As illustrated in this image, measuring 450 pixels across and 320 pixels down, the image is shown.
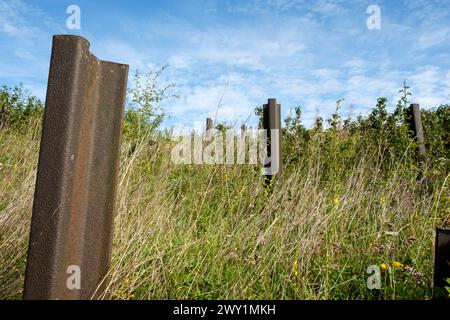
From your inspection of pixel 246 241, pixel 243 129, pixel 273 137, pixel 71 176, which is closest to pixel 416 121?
pixel 273 137

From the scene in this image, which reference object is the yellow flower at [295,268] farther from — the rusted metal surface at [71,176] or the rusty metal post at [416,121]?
the rusty metal post at [416,121]

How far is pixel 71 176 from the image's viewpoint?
4.29 ft

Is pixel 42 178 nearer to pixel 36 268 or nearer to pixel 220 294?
pixel 36 268

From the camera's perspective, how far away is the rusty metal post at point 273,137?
163 inches

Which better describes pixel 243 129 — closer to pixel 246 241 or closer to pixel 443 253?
pixel 246 241

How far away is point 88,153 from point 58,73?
1.09 feet

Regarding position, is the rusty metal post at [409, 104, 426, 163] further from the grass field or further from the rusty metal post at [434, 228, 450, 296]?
the rusty metal post at [434, 228, 450, 296]

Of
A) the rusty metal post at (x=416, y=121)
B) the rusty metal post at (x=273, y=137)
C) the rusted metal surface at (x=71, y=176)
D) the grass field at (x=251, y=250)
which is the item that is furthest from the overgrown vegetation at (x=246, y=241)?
the rusty metal post at (x=416, y=121)

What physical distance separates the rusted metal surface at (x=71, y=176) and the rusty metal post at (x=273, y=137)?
2.80 m

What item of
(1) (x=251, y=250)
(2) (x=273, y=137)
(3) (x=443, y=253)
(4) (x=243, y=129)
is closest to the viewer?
(3) (x=443, y=253)

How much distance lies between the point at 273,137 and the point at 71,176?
10.5 ft

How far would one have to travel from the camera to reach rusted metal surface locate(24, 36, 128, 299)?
4.18 feet

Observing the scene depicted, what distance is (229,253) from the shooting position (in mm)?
2365
